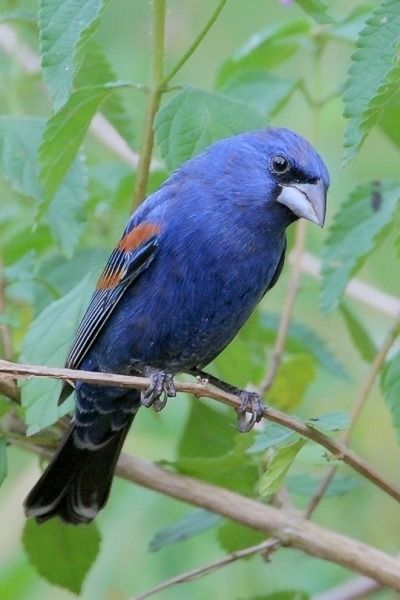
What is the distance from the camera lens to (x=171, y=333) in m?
3.34

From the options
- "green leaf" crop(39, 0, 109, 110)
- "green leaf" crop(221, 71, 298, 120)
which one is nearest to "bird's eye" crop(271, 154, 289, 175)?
"green leaf" crop(221, 71, 298, 120)

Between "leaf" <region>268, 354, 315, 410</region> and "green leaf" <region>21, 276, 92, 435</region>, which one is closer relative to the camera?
"green leaf" <region>21, 276, 92, 435</region>

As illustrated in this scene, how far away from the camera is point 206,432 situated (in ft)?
11.5

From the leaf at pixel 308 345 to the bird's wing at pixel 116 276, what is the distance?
0.56 m

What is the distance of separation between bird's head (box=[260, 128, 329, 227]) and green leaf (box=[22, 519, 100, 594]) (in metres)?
0.94

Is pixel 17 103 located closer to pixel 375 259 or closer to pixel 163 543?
pixel 163 543

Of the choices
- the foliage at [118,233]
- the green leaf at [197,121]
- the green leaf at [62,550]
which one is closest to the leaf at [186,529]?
the foliage at [118,233]

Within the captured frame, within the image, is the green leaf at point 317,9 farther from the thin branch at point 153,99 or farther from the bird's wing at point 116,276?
the bird's wing at point 116,276

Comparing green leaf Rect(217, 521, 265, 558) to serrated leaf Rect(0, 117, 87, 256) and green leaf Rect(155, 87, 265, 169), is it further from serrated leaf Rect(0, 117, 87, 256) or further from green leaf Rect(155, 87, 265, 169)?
green leaf Rect(155, 87, 265, 169)

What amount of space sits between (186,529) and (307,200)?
886 mm

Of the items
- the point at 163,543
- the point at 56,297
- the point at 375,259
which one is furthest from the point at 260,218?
the point at 375,259

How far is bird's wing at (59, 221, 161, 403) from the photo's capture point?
3.32 m

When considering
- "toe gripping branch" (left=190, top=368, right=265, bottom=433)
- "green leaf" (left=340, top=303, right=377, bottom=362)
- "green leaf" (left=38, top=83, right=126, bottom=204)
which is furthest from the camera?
"green leaf" (left=340, top=303, right=377, bottom=362)

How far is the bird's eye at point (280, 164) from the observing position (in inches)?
128
